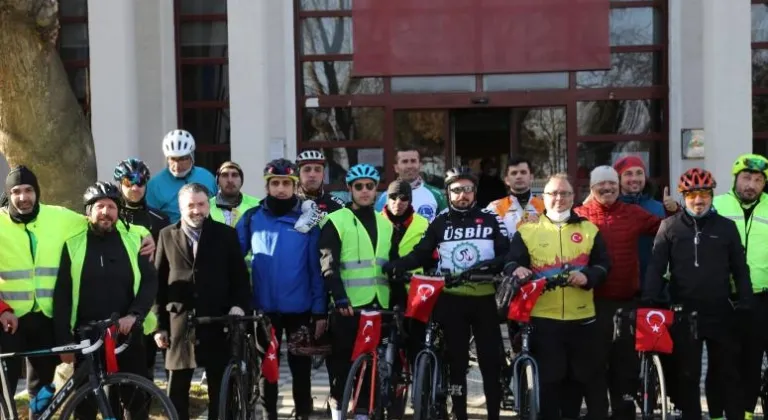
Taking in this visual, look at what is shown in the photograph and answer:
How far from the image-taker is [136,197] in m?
7.26

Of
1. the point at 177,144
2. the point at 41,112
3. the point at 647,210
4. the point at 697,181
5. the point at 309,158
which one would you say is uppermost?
the point at 41,112

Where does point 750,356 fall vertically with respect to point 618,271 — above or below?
below

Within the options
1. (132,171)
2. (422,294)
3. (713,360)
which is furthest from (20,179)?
(713,360)

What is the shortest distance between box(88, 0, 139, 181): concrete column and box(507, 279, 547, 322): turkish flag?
698 centimetres

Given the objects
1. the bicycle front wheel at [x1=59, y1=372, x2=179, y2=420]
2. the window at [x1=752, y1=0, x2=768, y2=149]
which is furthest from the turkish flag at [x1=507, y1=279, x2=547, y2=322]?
the window at [x1=752, y1=0, x2=768, y2=149]

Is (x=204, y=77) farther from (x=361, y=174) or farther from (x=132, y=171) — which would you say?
(x=361, y=174)

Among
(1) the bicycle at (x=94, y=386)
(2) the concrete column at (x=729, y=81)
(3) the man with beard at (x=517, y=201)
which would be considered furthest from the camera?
(2) the concrete column at (x=729, y=81)

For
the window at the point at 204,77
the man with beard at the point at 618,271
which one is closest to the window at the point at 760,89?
the man with beard at the point at 618,271

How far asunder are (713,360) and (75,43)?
396 inches

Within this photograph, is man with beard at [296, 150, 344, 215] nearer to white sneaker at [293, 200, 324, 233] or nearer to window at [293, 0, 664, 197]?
white sneaker at [293, 200, 324, 233]

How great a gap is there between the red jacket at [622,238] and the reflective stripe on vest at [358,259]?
150cm

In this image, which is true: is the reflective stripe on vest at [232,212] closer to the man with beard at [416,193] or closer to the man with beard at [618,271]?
the man with beard at [416,193]

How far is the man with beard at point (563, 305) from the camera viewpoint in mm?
6469

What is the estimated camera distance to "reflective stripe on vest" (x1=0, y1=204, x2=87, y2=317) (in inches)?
236
